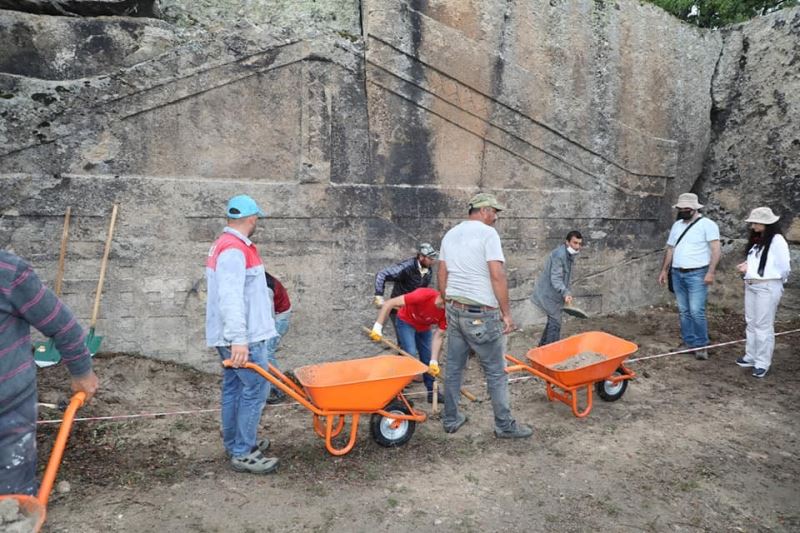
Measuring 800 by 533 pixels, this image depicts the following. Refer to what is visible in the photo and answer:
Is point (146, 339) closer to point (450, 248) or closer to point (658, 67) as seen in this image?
point (450, 248)

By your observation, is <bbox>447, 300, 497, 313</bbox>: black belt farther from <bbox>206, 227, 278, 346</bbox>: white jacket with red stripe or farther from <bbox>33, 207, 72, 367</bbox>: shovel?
<bbox>33, 207, 72, 367</bbox>: shovel

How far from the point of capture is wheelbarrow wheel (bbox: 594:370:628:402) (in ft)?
16.1

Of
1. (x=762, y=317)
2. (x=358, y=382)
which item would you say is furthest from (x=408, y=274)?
(x=762, y=317)

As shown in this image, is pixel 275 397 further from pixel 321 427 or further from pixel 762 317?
pixel 762 317

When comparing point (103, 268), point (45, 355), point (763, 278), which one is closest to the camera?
point (45, 355)

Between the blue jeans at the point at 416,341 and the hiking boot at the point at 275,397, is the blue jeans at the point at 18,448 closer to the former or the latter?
the hiking boot at the point at 275,397

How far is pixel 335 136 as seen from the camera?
18.4 ft

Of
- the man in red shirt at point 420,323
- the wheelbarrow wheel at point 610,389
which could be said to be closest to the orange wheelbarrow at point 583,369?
the wheelbarrow wheel at point 610,389

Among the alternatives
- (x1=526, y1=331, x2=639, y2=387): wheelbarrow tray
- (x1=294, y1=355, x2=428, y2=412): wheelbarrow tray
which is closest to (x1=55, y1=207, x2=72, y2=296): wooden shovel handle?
(x1=294, y1=355, x2=428, y2=412): wheelbarrow tray

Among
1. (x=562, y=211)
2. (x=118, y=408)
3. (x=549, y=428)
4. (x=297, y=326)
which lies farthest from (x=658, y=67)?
(x=118, y=408)

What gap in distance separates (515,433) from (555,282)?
6.01ft

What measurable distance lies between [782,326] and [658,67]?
3.54 meters

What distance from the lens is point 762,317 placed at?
5391 millimetres

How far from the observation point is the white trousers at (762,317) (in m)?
5.33
